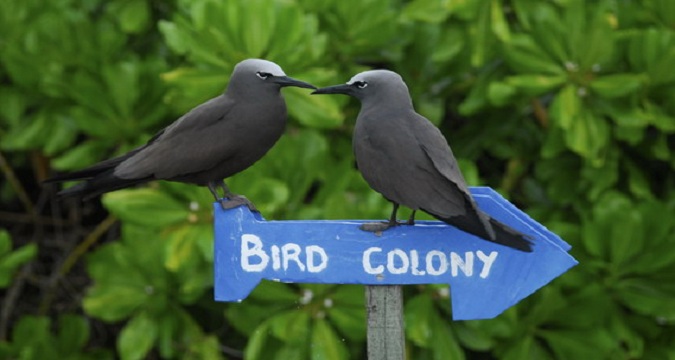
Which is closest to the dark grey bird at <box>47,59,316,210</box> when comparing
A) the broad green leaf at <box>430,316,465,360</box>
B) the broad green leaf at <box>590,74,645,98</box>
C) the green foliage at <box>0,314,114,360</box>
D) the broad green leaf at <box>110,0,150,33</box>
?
the broad green leaf at <box>430,316,465,360</box>

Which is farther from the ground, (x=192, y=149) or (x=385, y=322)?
(x=192, y=149)

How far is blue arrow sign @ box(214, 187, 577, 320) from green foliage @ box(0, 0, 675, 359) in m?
0.55

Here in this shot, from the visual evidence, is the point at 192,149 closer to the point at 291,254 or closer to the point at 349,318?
the point at 291,254

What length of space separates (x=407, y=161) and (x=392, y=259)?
160 millimetres

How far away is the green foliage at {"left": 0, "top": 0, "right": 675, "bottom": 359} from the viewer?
7.27ft

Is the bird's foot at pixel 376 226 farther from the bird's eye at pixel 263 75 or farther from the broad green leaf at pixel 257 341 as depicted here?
the broad green leaf at pixel 257 341

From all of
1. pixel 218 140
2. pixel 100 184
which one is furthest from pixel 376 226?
pixel 100 184

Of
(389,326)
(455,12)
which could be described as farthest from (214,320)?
(389,326)

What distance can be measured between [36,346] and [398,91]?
157 centimetres

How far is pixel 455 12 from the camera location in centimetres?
235

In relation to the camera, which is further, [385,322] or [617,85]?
[617,85]

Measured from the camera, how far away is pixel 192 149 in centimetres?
149

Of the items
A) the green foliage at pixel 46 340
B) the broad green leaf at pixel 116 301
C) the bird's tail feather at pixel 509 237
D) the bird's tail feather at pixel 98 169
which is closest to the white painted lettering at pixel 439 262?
the bird's tail feather at pixel 509 237

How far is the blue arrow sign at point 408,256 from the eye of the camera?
149cm
